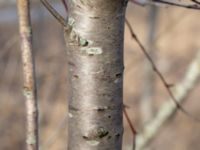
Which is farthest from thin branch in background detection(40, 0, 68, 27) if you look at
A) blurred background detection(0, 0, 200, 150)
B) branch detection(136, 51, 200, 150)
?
blurred background detection(0, 0, 200, 150)

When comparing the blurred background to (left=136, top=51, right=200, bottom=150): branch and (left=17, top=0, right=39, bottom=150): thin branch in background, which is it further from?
(left=17, top=0, right=39, bottom=150): thin branch in background

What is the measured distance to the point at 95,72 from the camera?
79cm

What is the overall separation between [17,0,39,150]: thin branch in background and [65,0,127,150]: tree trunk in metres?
0.06

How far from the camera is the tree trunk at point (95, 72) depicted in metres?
Answer: 0.77

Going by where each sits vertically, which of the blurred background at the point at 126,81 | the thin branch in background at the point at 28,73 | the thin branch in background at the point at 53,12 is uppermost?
the thin branch in background at the point at 53,12

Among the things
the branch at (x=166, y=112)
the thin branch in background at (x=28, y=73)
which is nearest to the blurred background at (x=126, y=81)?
the branch at (x=166, y=112)

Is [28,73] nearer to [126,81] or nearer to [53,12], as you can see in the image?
[53,12]

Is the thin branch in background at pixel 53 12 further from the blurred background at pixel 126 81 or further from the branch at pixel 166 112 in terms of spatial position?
the blurred background at pixel 126 81

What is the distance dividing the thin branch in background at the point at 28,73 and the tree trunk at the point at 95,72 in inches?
2.2

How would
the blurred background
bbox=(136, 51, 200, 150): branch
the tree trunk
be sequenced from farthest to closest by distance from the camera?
the blurred background → bbox=(136, 51, 200, 150): branch → the tree trunk

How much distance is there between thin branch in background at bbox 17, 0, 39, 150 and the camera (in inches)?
31.6

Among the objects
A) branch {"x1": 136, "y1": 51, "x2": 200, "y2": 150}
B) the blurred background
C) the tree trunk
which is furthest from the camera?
the blurred background

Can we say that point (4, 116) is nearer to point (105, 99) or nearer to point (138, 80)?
point (138, 80)

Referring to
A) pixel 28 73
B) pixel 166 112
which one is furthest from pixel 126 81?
pixel 28 73
